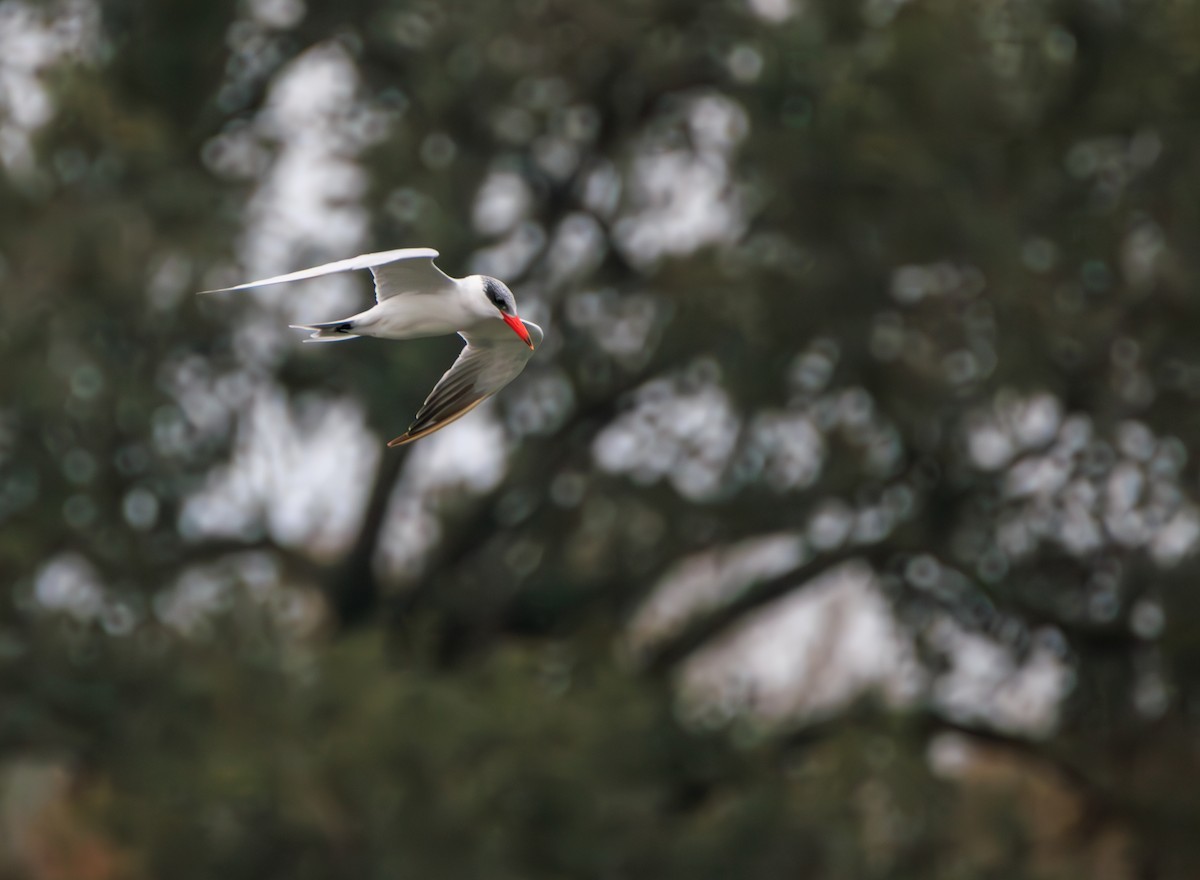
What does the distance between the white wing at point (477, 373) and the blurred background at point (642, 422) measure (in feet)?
14.8

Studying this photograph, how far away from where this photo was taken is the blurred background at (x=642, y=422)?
968cm

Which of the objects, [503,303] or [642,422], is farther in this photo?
[642,422]

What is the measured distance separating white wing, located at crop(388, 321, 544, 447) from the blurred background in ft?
14.8

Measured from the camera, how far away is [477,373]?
4840 millimetres

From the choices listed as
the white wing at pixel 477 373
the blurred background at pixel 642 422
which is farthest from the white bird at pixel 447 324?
the blurred background at pixel 642 422

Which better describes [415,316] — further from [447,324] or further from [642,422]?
[642,422]

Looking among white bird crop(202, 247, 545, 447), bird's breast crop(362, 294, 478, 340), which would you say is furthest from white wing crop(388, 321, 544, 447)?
bird's breast crop(362, 294, 478, 340)

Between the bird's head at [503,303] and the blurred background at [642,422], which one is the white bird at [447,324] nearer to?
the bird's head at [503,303]

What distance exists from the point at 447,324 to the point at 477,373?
0.57m

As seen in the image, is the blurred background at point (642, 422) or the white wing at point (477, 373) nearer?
the white wing at point (477, 373)

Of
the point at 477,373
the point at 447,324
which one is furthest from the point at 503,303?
the point at 477,373

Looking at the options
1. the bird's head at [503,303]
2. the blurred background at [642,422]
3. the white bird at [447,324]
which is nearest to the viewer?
the white bird at [447,324]

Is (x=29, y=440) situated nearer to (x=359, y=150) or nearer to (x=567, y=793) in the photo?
(x=359, y=150)

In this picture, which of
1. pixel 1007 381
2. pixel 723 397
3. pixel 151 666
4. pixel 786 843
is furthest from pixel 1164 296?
pixel 151 666
